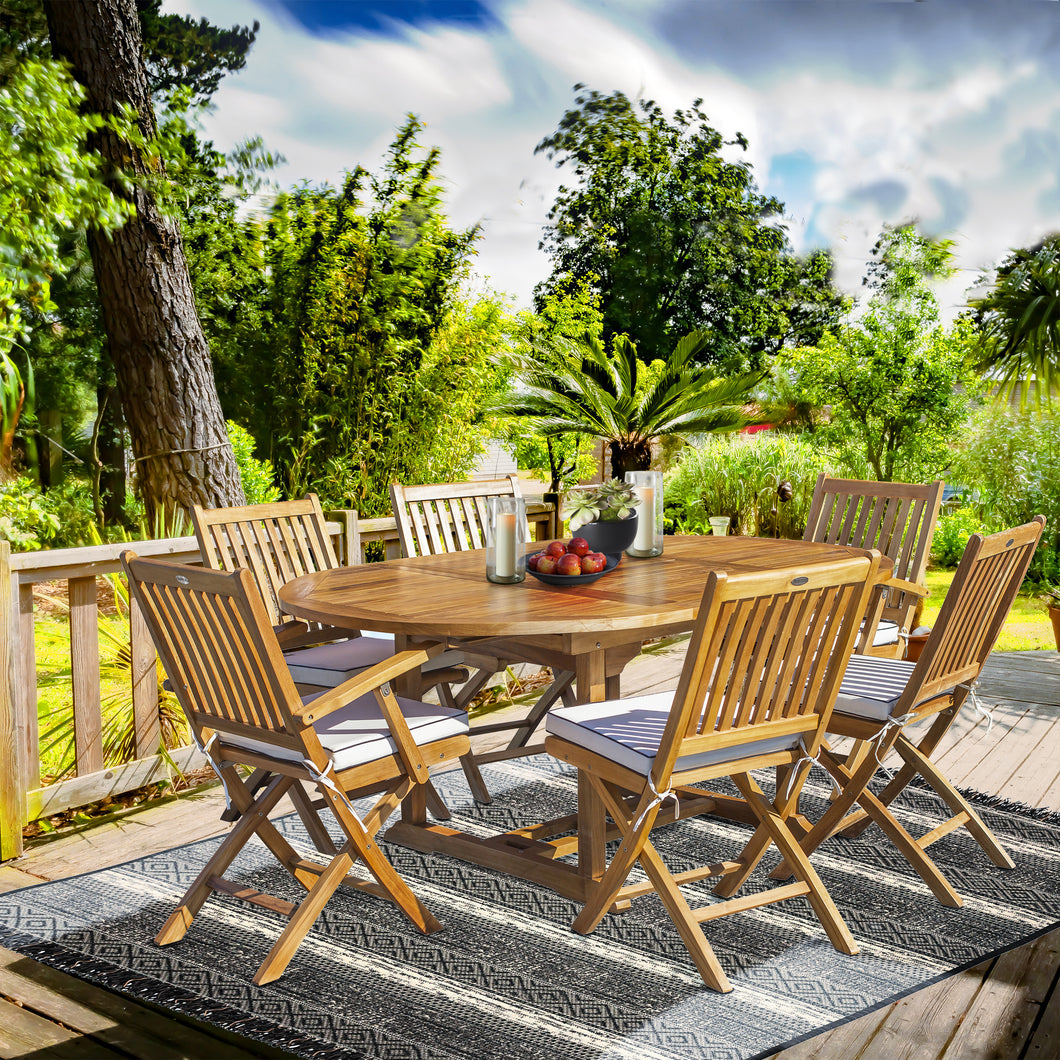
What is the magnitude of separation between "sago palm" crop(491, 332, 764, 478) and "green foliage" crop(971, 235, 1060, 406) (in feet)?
6.47

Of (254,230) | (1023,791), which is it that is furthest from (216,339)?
(1023,791)

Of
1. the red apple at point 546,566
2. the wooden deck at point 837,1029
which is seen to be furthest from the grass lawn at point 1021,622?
the wooden deck at point 837,1029

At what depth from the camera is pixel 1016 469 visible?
8.97 metres

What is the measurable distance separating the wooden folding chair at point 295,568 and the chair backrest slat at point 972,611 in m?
1.39

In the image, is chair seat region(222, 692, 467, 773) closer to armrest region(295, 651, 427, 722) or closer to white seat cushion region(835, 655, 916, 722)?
armrest region(295, 651, 427, 722)

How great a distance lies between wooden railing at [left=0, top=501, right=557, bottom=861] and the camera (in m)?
3.01

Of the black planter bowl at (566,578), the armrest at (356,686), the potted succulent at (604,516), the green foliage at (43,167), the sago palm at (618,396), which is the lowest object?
the armrest at (356,686)

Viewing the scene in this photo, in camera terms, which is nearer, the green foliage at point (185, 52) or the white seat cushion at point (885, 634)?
the white seat cushion at point (885, 634)

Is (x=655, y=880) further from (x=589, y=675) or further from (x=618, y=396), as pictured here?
(x=618, y=396)

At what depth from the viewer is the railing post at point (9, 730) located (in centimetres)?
296

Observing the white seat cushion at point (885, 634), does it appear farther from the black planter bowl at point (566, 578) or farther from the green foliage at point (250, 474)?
the green foliage at point (250, 474)

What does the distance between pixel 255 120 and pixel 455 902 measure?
36.4 ft

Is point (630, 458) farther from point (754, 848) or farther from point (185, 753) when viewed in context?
point (754, 848)

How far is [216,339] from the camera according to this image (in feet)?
24.6
